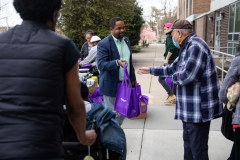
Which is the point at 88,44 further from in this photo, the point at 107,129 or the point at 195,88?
the point at 107,129

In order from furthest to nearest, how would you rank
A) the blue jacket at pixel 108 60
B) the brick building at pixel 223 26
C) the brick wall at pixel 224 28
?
the brick wall at pixel 224 28 → the brick building at pixel 223 26 → the blue jacket at pixel 108 60

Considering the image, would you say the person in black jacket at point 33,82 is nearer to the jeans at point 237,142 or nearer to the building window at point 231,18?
the jeans at point 237,142

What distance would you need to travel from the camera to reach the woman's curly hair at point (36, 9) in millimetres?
1517

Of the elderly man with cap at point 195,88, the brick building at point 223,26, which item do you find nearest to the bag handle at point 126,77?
the elderly man with cap at point 195,88

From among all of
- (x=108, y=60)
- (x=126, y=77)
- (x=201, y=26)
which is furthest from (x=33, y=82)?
(x=201, y=26)

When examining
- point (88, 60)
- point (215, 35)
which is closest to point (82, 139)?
point (88, 60)

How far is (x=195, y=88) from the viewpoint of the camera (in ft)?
9.71

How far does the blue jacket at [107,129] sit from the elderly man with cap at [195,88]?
0.88m

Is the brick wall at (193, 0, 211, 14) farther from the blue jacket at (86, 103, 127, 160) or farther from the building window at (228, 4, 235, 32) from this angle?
the blue jacket at (86, 103, 127, 160)

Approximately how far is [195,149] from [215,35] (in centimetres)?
1518

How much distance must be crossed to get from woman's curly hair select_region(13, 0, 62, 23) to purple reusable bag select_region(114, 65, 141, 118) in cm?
222

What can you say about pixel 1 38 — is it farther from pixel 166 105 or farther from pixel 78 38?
pixel 78 38

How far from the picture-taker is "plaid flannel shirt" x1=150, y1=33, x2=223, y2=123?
287 cm

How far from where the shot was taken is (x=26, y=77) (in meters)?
1.44
